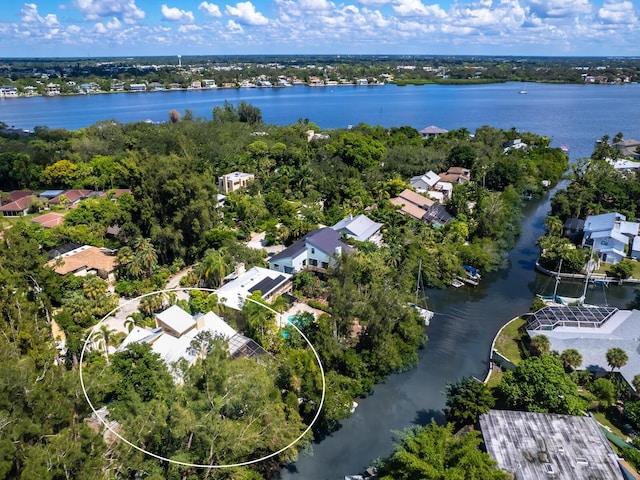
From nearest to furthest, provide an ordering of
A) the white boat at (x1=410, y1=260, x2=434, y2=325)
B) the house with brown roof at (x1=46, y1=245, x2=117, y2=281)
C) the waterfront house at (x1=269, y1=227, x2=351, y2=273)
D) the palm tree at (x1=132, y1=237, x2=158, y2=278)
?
the white boat at (x1=410, y1=260, x2=434, y2=325) → the palm tree at (x1=132, y1=237, x2=158, y2=278) → the house with brown roof at (x1=46, y1=245, x2=117, y2=281) → the waterfront house at (x1=269, y1=227, x2=351, y2=273)

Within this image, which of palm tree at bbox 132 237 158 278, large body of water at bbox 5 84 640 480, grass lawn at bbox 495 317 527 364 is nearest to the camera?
large body of water at bbox 5 84 640 480

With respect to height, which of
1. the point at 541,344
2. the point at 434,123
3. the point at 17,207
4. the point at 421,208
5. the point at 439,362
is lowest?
the point at 439,362

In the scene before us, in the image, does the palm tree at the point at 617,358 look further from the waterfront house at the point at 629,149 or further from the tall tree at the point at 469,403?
the waterfront house at the point at 629,149

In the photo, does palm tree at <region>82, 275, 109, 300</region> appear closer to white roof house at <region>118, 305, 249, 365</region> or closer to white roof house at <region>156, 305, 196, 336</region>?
white roof house at <region>118, 305, 249, 365</region>

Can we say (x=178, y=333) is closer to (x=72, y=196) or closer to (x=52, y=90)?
(x=72, y=196)

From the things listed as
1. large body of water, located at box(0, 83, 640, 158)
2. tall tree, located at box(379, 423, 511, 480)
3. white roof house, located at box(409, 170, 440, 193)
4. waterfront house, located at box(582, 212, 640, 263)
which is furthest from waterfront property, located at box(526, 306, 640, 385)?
large body of water, located at box(0, 83, 640, 158)

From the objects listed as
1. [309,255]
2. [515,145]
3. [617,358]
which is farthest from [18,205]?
[515,145]

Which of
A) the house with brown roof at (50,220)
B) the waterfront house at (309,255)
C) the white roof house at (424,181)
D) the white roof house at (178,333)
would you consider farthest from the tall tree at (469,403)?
the house with brown roof at (50,220)

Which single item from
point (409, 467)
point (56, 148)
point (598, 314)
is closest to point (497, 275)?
point (598, 314)
